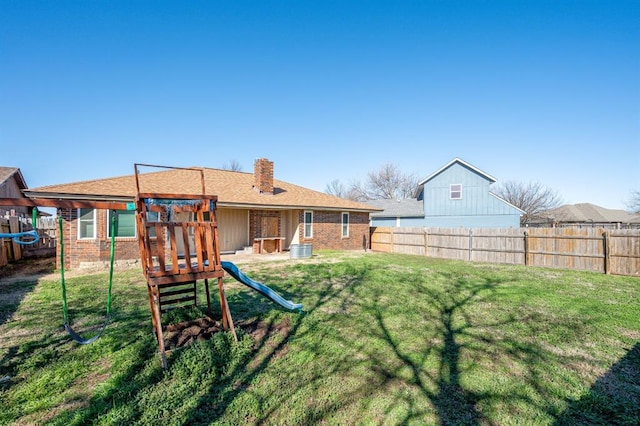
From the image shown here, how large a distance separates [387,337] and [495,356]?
56.8 inches

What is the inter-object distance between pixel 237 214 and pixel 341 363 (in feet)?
42.2

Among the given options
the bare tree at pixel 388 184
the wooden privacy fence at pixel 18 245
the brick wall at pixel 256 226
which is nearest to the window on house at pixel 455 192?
the brick wall at pixel 256 226

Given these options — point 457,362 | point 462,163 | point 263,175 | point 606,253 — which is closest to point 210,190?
point 263,175

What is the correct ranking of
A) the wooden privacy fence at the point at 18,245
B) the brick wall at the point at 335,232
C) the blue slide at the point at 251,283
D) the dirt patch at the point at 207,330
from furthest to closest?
the brick wall at the point at 335,232, the wooden privacy fence at the point at 18,245, the blue slide at the point at 251,283, the dirt patch at the point at 207,330

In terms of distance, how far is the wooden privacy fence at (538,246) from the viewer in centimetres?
1037

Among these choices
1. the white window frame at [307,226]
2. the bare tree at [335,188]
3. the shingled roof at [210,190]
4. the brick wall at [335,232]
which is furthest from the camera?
the bare tree at [335,188]

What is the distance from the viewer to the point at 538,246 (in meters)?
12.2

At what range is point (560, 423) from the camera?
286cm

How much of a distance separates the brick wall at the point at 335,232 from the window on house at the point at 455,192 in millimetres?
7580

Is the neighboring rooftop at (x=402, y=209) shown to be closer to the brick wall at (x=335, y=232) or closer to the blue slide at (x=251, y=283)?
the brick wall at (x=335, y=232)

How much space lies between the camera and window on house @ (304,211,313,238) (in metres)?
16.8

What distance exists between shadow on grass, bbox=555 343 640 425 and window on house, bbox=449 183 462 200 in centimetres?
1970

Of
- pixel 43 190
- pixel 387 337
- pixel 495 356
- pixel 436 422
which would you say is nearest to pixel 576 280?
pixel 495 356


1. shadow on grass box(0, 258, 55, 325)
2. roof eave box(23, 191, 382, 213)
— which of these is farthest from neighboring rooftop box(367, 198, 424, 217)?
shadow on grass box(0, 258, 55, 325)
